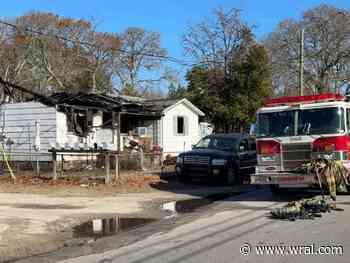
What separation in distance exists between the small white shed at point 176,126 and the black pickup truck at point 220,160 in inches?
337

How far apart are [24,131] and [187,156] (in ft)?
31.1

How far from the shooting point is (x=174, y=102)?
32.6 metres

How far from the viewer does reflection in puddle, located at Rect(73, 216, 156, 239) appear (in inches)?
451

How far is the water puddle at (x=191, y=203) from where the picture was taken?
15.0 meters

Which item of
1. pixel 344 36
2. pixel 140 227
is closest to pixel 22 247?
pixel 140 227

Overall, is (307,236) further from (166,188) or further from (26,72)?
(26,72)

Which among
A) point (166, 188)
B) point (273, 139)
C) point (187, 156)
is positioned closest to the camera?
point (273, 139)

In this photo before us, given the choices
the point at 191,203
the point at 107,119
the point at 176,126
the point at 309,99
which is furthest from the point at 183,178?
the point at 176,126

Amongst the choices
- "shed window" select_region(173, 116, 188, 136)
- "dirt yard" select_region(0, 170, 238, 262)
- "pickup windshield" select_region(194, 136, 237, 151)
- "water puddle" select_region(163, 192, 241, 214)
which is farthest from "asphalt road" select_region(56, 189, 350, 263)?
"shed window" select_region(173, 116, 188, 136)

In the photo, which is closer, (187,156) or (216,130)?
(187,156)

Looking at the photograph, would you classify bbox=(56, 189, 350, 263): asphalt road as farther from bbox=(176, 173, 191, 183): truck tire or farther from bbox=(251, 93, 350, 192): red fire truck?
bbox=(176, 173, 191, 183): truck tire

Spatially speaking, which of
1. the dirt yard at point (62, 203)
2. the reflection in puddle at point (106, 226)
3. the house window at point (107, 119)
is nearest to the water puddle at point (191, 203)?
the dirt yard at point (62, 203)

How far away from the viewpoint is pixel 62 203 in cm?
1582

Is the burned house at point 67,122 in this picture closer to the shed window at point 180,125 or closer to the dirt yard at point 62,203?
the shed window at point 180,125
